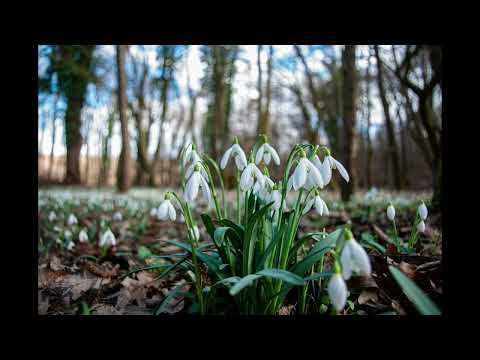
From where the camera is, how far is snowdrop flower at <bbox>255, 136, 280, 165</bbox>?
49.8 inches

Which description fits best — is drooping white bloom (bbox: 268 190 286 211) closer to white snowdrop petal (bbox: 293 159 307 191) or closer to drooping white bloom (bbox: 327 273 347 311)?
white snowdrop petal (bbox: 293 159 307 191)

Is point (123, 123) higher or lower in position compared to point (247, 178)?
higher

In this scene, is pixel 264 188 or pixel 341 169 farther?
pixel 264 188

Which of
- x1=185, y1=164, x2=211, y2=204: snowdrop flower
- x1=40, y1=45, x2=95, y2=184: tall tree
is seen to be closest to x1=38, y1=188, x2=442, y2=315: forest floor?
x1=185, y1=164, x2=211, y2=204: snowdrop flower

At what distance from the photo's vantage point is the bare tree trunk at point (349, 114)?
4.91m

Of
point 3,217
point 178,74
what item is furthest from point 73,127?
point 3,217

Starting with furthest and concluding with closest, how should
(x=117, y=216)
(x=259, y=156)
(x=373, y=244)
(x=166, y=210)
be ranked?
(x=117, y=216), (x=373, y=244), (x=259, y=156), (x=166, y=210)

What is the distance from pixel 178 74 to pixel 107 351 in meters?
14.5

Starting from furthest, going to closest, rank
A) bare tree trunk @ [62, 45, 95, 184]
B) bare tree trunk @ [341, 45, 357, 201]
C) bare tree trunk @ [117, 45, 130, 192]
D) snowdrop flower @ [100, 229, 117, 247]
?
bare tree trunk @ [62, 45, 95, 184]
bare tree trunk @ [117, 45, 130, 192]
bare tree trunk @ [341, 45, 357, 201]
snowdrop flower @ [100, 229, 117, 247]

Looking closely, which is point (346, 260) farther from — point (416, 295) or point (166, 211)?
point (166, 211)

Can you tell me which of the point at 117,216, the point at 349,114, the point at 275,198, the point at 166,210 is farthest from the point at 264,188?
the point at 349,114

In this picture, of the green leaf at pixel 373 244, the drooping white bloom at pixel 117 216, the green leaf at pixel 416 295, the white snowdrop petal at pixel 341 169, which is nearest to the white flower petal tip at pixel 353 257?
the green leaf at pixel 416 295

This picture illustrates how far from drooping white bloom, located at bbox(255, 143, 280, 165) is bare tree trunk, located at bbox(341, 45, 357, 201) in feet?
12.3

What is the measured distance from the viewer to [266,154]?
4.41 ft
